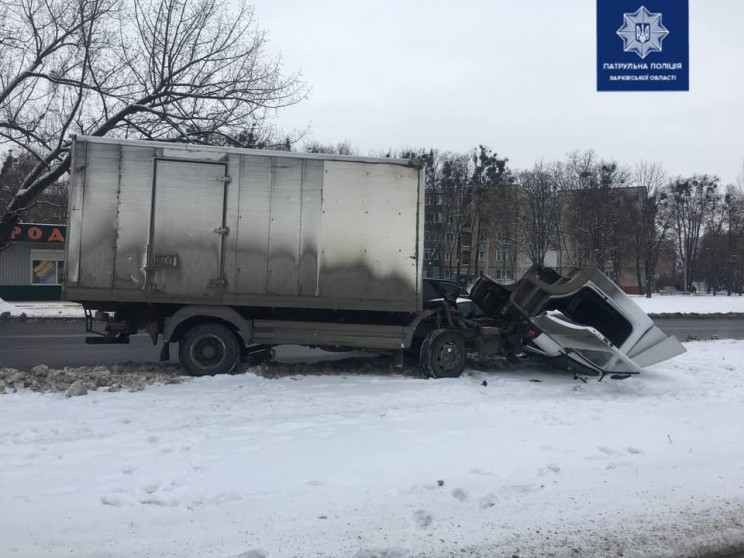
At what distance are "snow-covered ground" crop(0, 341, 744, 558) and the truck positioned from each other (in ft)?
3.85

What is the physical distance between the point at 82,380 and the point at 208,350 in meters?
1.70

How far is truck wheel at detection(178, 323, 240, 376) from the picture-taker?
832cm

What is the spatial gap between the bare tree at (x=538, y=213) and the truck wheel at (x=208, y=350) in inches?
1788

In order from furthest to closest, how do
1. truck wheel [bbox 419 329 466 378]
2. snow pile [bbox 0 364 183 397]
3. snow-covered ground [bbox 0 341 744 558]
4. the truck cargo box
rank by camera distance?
truck wheel [bbox 419 329 466 378]
the truck cargo box
snow pile [bbox 0 364 183 397]
snow-covered ground [bbox 0 341 744 558]

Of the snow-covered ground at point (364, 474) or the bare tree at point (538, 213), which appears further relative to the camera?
the bare tree at point (538, 213)

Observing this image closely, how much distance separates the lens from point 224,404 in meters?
6.61

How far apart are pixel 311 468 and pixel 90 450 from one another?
2.01 meters

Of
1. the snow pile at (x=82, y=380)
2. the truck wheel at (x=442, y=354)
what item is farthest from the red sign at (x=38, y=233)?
the truck wheel at (x=442, y=354)

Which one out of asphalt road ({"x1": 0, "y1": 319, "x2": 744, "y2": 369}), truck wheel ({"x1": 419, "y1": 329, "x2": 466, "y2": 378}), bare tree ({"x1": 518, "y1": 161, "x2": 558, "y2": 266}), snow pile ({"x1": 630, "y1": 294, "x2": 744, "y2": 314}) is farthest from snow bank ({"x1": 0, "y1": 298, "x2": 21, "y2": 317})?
bare tree ({"x1": 518, "y1": 161, "x2": 558, "y2": 266})

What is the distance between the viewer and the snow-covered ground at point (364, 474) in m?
3.67

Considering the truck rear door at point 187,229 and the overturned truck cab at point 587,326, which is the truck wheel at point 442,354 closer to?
the overturned truck cab at point 587,326

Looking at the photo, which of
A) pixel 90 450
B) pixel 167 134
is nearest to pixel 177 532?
pixel 90 450

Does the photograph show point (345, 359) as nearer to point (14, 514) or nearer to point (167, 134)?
point (14, 514)

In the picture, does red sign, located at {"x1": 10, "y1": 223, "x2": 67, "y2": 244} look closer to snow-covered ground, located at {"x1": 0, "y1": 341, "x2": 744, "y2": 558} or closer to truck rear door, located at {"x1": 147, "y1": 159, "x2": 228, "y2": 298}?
truck rear door, located at {"x1": 147, "y1": 159, "x2": 228, "y2": 298}
